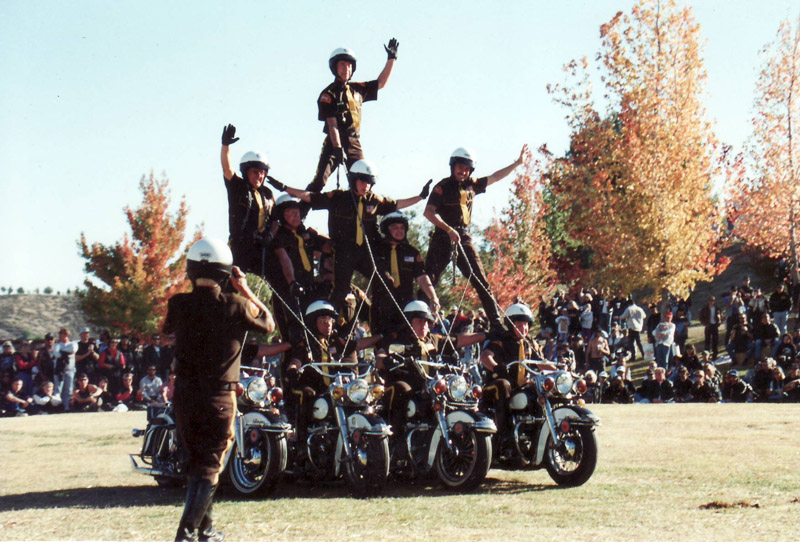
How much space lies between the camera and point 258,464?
990cm

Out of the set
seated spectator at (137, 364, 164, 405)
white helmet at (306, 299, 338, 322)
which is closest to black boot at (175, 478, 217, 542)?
white helmet at (306, 299, 338, 322)

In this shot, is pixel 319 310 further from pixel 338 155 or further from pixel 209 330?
pixel 209 330

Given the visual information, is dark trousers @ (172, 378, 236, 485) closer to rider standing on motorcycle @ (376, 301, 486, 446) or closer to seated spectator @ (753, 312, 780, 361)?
rider standing on motorcycle @ (376, 301, 486, 446)

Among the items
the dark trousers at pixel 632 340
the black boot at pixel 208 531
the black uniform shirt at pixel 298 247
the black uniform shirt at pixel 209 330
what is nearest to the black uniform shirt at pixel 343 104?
the black uniform shirt at pixel 298 247

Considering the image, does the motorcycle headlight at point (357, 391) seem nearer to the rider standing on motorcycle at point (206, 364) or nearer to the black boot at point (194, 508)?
the rider standing on motorcycle at point (206, 364)

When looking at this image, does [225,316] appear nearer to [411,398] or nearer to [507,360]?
[411,398]

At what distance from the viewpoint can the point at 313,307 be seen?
36.2ft

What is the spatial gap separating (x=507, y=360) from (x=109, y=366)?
1408cm

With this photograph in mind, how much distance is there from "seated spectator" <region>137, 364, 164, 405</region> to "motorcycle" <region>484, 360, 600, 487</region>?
536 inches

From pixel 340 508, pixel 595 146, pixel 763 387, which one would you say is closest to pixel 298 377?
pixel 340 508

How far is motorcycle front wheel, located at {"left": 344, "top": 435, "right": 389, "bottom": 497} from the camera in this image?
9.75m

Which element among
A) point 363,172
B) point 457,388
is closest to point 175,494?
point 457,388

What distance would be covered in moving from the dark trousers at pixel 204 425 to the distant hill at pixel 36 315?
61931 millimetres

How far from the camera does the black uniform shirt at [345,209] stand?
40.8 ft
